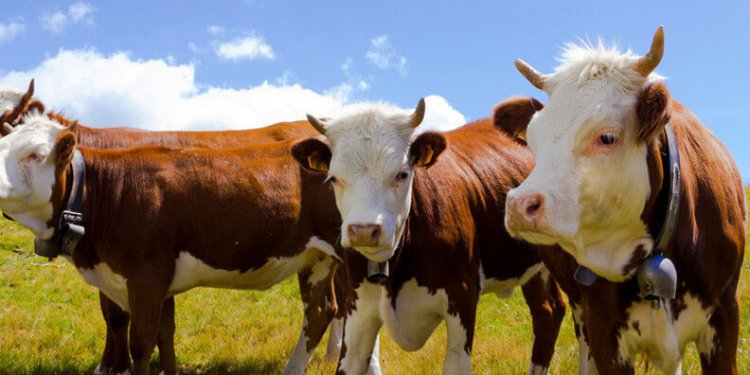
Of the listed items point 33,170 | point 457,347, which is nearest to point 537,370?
point 457,347

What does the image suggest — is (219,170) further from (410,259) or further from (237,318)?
(237,318)

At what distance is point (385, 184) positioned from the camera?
4395 millimetres

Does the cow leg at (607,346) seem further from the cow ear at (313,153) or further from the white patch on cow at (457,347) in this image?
the cow ear at (313,153)

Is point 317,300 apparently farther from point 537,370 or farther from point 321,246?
point 537,370

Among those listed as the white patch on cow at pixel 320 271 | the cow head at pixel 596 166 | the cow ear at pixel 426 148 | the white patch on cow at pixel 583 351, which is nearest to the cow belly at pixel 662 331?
the cow head at pixel 596 166

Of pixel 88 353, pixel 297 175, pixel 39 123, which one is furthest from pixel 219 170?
pixel 88 353

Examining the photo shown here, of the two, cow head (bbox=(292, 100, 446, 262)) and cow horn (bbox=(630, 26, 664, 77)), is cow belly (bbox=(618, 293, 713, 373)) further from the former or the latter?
cow head (bbox=(292, 100, 446, 262))

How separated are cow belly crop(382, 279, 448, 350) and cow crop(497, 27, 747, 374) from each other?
47.8 inches

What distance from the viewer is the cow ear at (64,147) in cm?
577

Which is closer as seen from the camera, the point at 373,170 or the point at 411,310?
the point at 373,170

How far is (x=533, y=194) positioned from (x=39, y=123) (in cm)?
480

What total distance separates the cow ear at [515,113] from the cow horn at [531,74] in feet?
1.75

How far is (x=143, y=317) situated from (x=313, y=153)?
211cm

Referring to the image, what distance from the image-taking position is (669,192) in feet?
10.4
